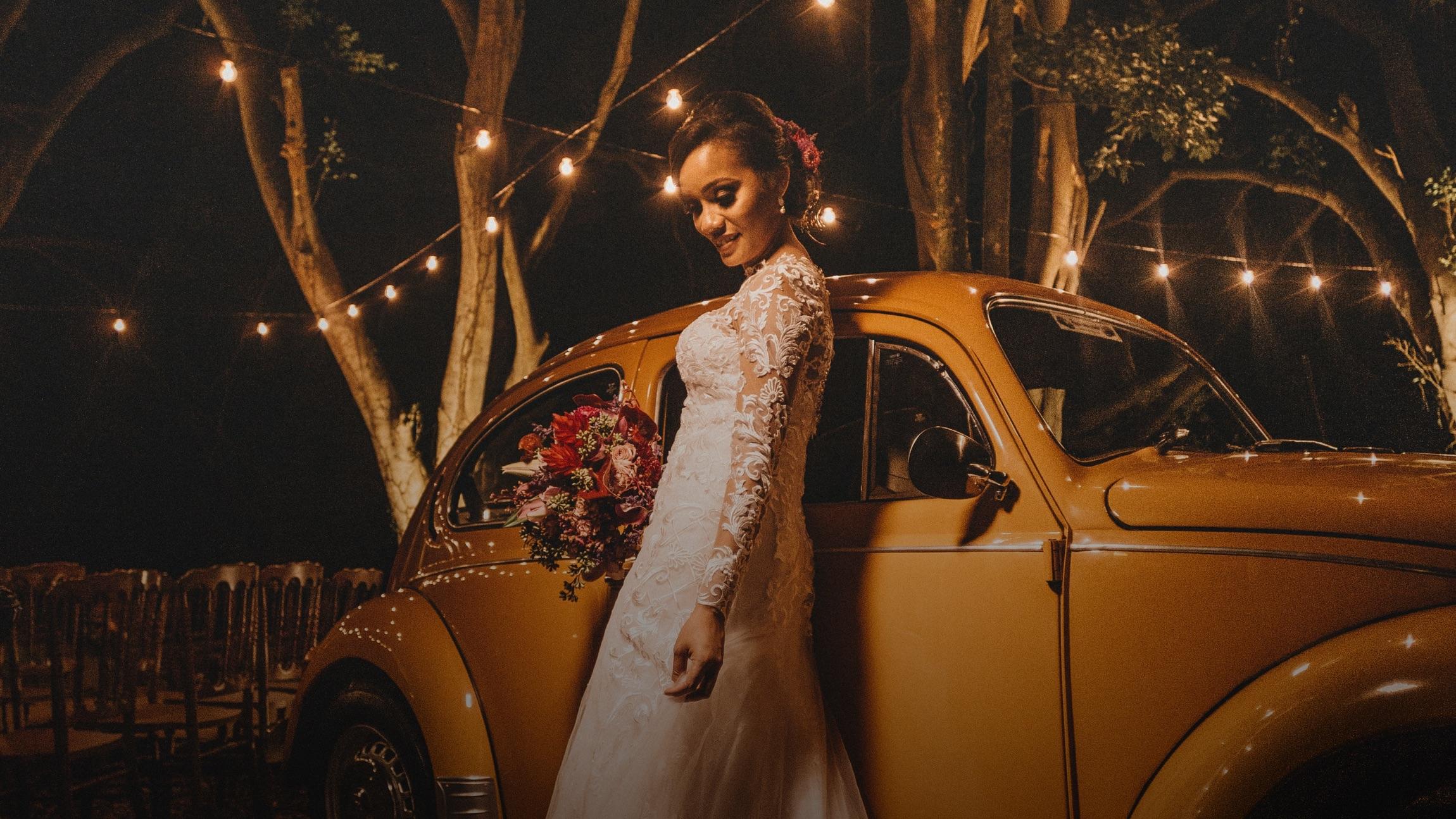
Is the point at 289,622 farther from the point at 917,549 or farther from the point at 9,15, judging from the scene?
the point at 9,15

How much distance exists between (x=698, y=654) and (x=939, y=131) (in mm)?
4141

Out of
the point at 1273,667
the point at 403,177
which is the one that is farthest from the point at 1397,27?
the point at 403,177

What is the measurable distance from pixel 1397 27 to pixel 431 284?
30.0 feet

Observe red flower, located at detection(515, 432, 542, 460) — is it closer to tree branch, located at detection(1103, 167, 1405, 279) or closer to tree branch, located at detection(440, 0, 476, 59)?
tree branch, located at detection(1103, 167, 1405, 279)

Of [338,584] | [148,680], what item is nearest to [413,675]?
[148,680]

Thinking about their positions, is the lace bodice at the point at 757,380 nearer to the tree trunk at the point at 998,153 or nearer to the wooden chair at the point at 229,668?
the wooden chair at the point at 229,668

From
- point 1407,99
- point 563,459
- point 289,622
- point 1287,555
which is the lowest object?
point 289,622

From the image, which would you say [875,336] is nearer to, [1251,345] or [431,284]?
[1251,345]

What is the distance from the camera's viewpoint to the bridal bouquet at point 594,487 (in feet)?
7.90

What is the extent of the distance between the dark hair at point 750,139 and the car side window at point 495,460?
106 centimetres

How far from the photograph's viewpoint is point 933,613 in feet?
7.11

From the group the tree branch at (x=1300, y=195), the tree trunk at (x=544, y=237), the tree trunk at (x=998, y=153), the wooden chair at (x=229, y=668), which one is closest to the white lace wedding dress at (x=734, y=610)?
the wooden chair at (x=229, y=668)

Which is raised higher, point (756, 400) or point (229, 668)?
point (756, 400)

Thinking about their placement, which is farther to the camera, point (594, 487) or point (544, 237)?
point (544, 237)
